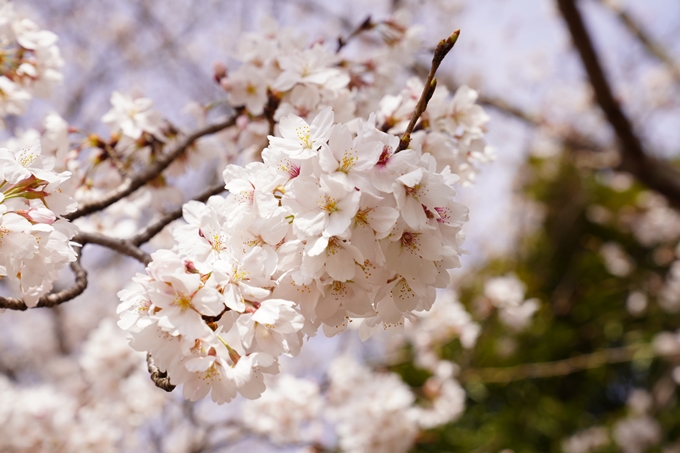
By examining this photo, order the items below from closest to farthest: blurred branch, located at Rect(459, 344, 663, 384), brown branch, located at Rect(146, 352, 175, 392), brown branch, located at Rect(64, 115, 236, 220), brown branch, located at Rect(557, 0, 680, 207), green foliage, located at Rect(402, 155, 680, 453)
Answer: brown branch, located at Rect(146, 352, 175, 392) < brown branch, located at Rect(64, 115, 236, 220) < brown branch, located at Rect(557, 0, 680, 207) < blurred branch, located at Rect(459, 344, 663, 384) < green foliage, located at Rect(402, 155, 680, 453)

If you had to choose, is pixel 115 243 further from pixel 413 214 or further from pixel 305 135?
pixel 413 214

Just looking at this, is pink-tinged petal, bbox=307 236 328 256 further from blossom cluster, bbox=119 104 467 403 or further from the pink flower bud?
the pink flower bud

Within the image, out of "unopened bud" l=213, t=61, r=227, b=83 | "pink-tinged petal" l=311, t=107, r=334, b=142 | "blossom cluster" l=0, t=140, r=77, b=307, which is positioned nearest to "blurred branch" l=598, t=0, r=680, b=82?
"unopened bud" l=213, t=61, r=227, b=83

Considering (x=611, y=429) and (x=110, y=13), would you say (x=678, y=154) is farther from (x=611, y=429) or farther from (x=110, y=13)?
(x=110, y=13)

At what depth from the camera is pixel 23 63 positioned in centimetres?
126

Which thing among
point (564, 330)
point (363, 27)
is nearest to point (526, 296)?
point (564, 330)

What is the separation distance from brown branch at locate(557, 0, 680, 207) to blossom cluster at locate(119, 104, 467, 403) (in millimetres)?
2244

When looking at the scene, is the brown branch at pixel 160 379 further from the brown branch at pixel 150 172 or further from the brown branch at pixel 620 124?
the brown branch at pixel 620 124

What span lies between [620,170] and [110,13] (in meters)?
4.97

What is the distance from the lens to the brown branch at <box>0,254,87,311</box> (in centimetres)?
77

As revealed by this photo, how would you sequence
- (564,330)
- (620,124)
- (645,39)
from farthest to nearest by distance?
(564,330) → (645,39) → (620,124)

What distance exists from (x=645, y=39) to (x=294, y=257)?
4576 millimetres

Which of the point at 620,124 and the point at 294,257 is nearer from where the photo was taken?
the point at 294,257

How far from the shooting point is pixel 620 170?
310 centimetres
